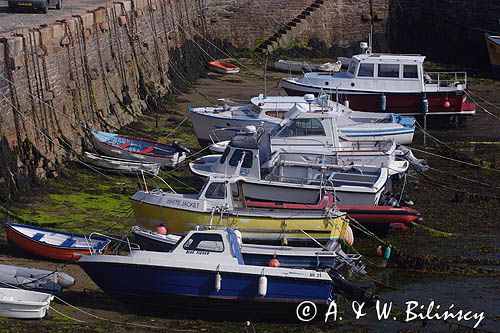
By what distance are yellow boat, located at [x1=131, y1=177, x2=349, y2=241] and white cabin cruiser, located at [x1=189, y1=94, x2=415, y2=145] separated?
715cm

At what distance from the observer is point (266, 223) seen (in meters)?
21.1

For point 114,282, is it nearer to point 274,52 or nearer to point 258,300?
point 258,300

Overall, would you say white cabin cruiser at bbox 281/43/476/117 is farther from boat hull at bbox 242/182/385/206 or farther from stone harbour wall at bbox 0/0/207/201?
boat hull at bbox 242/182/385/206

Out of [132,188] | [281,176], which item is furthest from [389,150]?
[132,188]

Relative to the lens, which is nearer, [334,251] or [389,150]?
[334,251]

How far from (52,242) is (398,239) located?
21.6 feet

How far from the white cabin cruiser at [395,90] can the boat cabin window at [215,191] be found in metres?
12.5

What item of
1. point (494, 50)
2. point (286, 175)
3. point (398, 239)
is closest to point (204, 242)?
point (398, 239)

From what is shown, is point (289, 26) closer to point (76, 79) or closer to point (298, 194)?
point (76, 79)

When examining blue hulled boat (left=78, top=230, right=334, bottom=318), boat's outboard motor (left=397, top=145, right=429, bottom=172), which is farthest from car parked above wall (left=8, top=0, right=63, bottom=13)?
blue hulled boat (left=78, top=230, right=334, bottom=318)

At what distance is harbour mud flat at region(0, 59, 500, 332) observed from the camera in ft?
60.5

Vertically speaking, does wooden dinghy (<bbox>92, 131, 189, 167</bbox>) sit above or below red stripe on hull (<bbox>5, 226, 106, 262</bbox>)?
below

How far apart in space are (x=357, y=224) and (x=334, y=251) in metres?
3.28

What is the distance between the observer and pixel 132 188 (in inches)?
1029
